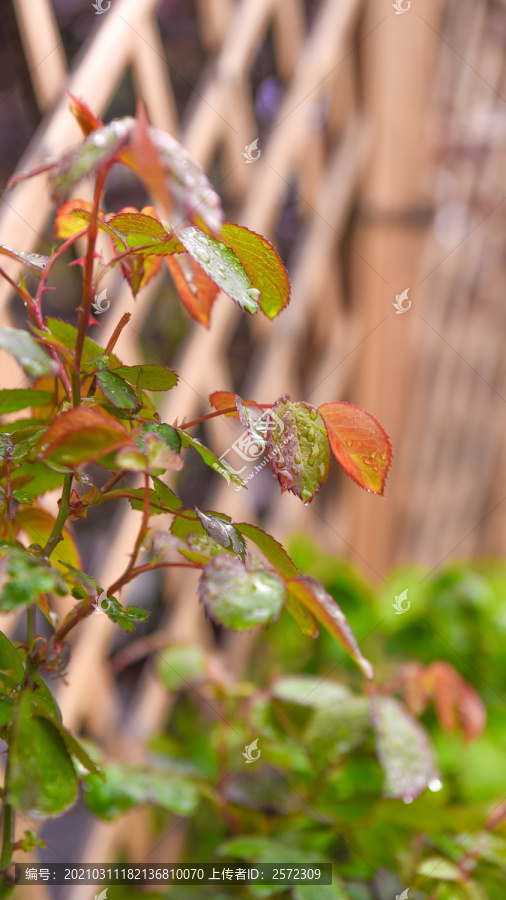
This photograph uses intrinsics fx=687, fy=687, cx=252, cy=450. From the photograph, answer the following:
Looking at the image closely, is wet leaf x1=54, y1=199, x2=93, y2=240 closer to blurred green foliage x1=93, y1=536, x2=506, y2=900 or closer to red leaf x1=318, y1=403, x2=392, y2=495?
red leaf x1=318, y1=403, x2=392, y2=495

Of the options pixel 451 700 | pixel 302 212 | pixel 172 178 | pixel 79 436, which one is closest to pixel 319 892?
pixel 451 700

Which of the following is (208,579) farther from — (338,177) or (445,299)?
(445,299)

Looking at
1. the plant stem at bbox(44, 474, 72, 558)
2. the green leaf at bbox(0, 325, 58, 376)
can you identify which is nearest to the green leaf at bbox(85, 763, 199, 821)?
the plant stem at bbox(44, 474, 72, 558)

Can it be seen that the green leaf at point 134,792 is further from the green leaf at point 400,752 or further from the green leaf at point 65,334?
the green leaf at point 65,334

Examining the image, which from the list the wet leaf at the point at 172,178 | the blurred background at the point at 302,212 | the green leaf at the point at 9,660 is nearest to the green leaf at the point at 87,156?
the wet leaf at the point at 172,178

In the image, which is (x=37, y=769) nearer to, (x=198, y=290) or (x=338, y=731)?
(x=198, y=290)
